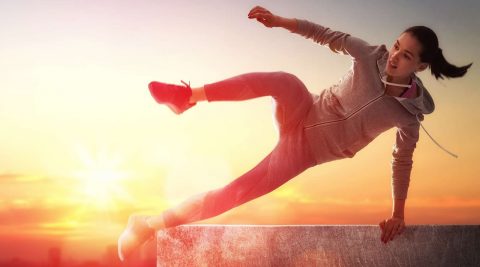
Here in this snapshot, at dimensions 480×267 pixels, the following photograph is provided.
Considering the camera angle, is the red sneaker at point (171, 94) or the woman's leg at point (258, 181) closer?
the red sneaker at point (171, 94)

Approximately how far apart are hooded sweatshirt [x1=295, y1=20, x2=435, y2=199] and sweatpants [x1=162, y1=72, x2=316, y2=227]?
0.25 feet

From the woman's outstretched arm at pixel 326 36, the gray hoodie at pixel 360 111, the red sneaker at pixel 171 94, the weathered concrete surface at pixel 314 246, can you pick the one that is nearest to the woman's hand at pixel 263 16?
the woman's outstretched arm at pixel 326 36

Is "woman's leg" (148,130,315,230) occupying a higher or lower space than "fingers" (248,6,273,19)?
lower

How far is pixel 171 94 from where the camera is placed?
118 inches

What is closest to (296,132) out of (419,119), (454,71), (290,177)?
(290,177)

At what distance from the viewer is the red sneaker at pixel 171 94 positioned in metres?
2.99

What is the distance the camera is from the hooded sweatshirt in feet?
10.4

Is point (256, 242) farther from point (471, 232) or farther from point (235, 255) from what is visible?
point (471, 232)

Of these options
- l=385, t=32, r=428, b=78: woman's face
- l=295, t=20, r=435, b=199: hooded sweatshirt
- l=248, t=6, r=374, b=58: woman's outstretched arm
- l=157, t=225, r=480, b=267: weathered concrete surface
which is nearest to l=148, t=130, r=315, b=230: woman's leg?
l=295, t=20, r=435, b=199: hooded sweatshirt

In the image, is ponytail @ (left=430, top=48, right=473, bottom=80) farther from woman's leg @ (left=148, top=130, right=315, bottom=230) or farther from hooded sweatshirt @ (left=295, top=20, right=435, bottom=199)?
woman's leg @ (left=148, top=130, right=315, bottom=230)

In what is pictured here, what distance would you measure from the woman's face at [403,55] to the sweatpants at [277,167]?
1.78ft

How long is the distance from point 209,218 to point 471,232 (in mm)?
1535

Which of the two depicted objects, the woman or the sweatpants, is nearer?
the woman

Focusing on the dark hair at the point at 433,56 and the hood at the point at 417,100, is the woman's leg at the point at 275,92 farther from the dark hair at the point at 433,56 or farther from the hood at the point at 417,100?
the dark hair at the point at 433,56
